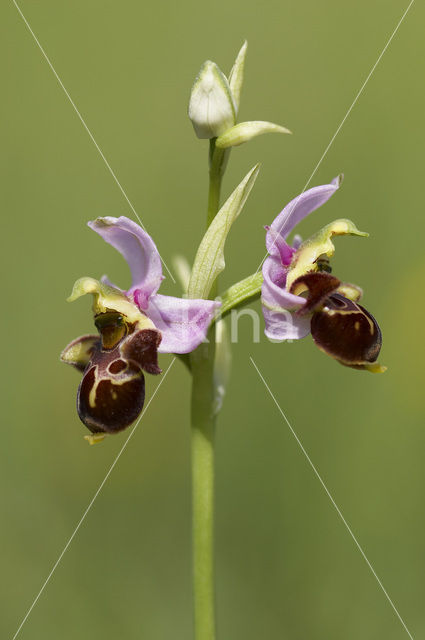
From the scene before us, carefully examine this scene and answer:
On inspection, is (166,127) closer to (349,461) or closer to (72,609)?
(349,461)

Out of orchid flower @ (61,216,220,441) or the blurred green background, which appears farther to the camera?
the blurred green background

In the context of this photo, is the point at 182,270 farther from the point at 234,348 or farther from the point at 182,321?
the point at 234,348

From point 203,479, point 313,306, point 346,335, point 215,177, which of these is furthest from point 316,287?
point 203,479

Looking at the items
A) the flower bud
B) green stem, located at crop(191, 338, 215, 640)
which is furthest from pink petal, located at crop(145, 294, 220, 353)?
the flower bud

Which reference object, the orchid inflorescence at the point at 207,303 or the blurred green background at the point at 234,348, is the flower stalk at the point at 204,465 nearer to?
the orchid inflorescence at the point at 207,303

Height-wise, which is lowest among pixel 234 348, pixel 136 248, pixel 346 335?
pixel 234 348

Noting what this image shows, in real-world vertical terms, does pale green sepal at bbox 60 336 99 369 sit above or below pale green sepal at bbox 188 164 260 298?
below
